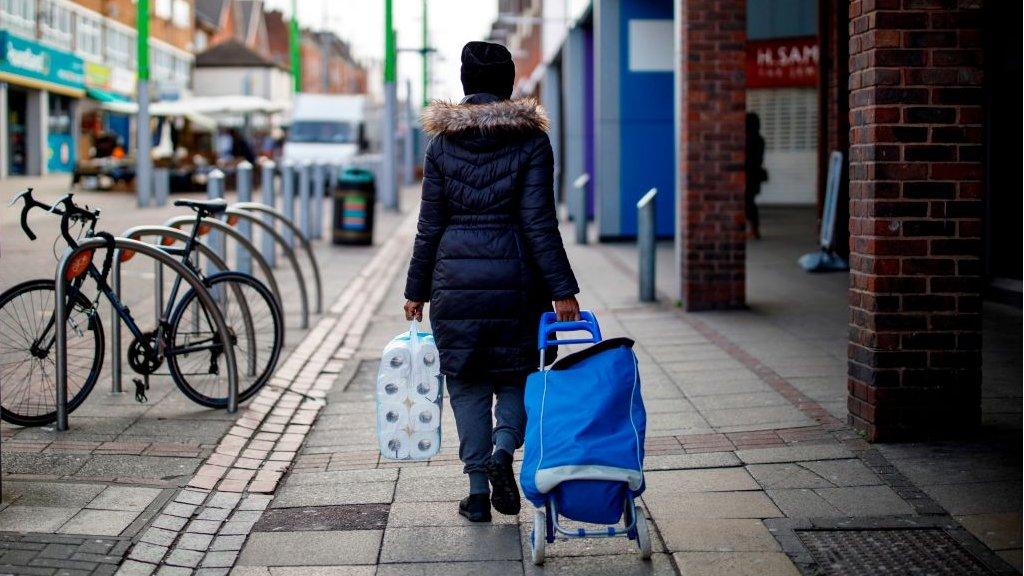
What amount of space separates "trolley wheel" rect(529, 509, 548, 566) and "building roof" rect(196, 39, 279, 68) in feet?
209

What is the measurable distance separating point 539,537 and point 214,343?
10.7ft

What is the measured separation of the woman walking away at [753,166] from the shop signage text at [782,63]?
355 inches

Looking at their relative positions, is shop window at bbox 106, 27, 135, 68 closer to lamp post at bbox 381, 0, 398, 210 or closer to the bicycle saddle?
lamp post at bbox 381, 0, 398, 210

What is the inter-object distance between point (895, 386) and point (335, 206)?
1297 cm

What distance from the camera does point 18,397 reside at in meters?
6.28

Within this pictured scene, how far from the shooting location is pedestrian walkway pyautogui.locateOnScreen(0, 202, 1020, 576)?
4.35 m

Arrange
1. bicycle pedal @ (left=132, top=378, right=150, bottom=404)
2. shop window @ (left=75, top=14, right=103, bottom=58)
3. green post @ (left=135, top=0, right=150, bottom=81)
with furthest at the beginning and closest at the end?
shop window @ (left=75, top=14, right=103, bottom=58)
green post @ (left=135, top=0, right=150, bottom=81)
bicycle pedal @ (left=132, top=378, right=150, bottom=404)

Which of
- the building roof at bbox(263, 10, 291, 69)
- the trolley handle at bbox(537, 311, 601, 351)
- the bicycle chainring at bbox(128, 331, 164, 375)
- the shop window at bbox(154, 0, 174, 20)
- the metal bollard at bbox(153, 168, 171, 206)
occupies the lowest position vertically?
Result: the bicycle chainring at bbox(128, 331, 164, 375)

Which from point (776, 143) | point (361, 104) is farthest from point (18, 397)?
point (361, 104)

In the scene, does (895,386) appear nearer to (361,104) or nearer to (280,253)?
(280,253)

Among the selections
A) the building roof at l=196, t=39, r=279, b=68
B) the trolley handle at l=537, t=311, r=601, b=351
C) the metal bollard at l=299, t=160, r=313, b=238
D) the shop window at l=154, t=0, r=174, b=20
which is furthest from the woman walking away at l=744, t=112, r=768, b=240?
the building roof at l=196, t=39, r=279, b=68

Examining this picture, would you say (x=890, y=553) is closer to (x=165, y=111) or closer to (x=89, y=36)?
(x=165, y=111)

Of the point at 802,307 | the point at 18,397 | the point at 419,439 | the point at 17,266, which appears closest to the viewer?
the point at 419,439

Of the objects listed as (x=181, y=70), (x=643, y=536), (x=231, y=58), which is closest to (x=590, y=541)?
(x=643, y=536)
